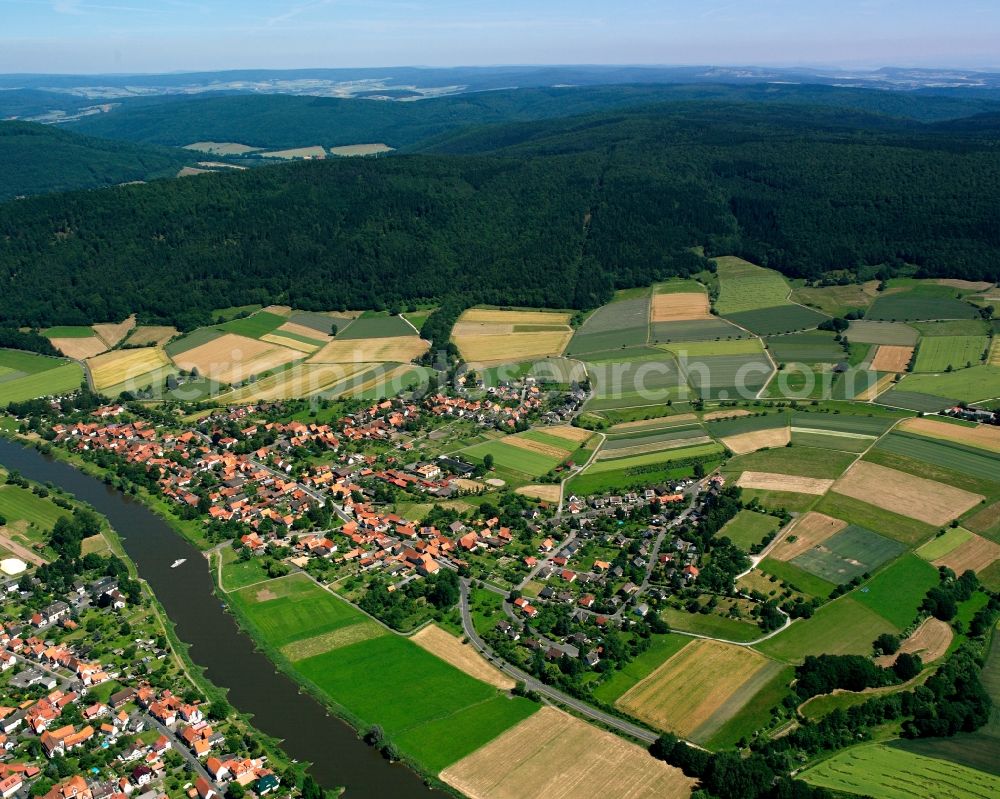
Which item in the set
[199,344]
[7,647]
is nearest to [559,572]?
[7,647]

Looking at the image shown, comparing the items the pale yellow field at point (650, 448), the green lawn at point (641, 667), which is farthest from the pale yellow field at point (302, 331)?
the green lawn at point (641, 667)

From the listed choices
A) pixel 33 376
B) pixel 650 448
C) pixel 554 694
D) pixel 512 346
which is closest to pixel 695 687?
pixel 554 694

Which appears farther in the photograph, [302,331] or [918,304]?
[918,304]

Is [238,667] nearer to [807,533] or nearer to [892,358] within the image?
[807,533]

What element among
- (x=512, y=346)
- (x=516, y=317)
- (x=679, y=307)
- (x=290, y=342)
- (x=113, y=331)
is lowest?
(x=512, y=346)

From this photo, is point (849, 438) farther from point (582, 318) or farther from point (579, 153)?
point (579, 153)

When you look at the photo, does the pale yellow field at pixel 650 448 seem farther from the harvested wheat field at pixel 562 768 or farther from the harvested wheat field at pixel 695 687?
the harvested wheat field at pixel 562 768
